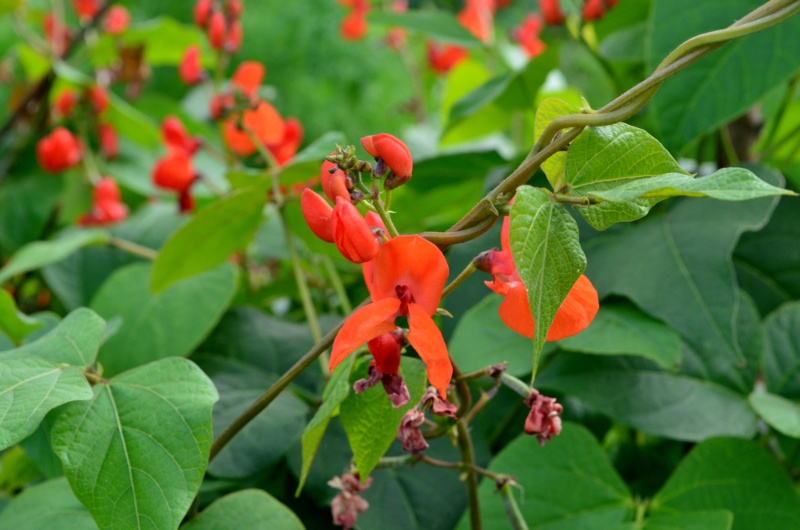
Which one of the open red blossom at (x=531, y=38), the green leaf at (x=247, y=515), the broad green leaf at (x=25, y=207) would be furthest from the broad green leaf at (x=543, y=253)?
the broad green leaf at (x=25, y=207)

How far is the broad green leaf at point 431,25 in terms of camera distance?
0.90 m

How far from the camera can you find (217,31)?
1.00m

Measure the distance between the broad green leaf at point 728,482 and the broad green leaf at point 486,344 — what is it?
0.39ft

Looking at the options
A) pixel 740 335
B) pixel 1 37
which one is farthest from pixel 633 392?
pixel 1 37

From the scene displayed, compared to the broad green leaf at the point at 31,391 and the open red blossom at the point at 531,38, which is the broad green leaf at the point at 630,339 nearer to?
the broad green leaf at the point at 31,391

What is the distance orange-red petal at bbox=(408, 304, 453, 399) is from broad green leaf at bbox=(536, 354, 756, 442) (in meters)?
0.30

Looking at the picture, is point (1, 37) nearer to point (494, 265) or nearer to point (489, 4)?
point (489, 4)

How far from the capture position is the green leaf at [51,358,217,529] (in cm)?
35

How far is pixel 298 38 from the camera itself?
224 cm

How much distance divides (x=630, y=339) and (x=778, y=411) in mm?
103

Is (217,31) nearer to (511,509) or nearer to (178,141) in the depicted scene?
(178,141)

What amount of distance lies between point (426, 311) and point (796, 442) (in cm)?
40

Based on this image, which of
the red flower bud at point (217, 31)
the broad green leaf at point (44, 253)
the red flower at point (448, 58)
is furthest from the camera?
the red flower at point (448, 58)

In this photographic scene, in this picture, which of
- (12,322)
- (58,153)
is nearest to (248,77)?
(12,322)
